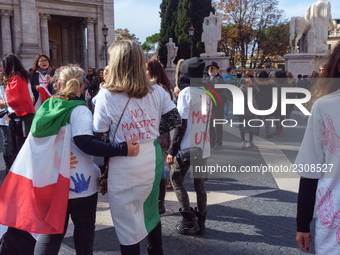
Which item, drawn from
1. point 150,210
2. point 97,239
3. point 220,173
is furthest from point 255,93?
point 150,210

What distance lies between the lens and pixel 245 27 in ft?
139

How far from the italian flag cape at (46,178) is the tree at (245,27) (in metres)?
41.8

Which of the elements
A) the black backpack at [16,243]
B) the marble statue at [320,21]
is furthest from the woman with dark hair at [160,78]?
the marble statue at [320,21]

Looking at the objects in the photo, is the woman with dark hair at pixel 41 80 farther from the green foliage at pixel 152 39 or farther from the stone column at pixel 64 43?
the green foliage at pixel 152 39

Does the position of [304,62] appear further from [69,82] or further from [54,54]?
[54,54]

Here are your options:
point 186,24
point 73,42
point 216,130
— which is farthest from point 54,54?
point 216,130

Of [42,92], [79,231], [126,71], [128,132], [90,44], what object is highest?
[90,44]

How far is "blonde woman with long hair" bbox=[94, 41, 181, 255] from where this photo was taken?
2.60 meters

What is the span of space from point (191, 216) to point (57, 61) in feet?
131

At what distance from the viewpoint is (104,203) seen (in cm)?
518

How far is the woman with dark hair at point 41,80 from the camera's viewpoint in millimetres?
6380

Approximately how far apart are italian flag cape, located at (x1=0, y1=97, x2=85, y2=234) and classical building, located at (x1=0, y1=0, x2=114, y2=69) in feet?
102

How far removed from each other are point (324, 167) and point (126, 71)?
1.40m

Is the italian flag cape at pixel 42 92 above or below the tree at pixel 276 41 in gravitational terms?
below
